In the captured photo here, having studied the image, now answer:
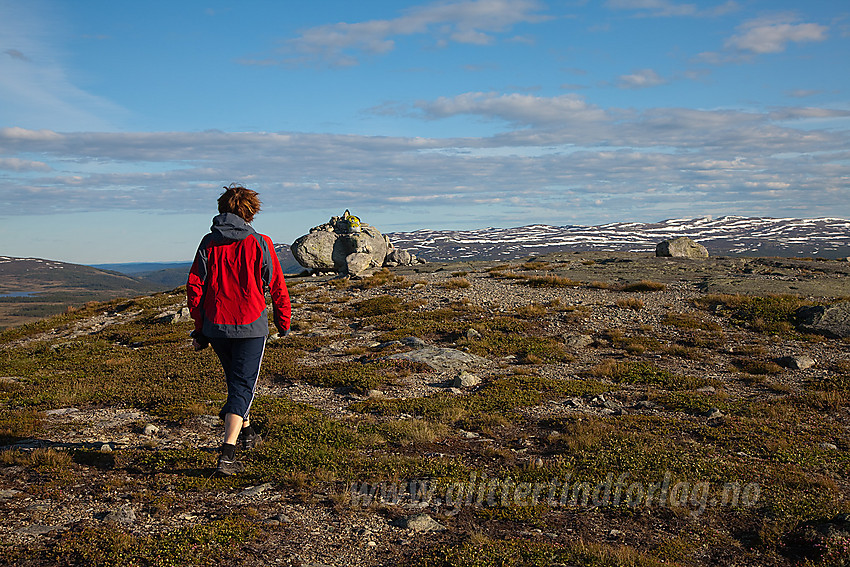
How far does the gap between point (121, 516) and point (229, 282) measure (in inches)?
117

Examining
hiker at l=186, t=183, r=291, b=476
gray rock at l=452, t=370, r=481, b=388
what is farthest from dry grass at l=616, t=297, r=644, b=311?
hiker at l=186, t=183, r=291, b=476

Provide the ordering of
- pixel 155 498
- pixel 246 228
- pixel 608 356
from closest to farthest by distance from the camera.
A: pixel 155 498
pixel 246 228
pixel 608 356

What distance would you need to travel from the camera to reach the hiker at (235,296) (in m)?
7.18

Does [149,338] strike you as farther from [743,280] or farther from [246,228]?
[743,280]

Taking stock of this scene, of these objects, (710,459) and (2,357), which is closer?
(710,459)

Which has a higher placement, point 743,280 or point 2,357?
point 743,280

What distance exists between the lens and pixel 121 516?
20.4ft

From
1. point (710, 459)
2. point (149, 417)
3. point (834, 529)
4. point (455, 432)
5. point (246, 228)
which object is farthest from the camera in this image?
point (149, 417)

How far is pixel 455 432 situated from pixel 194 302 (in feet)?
17.5

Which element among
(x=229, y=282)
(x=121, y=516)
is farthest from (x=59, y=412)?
(x=229, y=282)

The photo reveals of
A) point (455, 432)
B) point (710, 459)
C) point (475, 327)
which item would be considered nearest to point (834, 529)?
point (710, 459)

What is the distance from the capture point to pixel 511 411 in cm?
1160

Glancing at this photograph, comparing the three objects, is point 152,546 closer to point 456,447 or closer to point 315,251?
point 456,447

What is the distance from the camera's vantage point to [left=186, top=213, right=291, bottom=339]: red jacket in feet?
23.5
